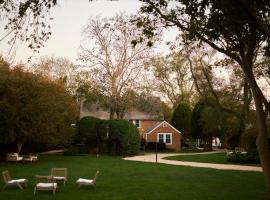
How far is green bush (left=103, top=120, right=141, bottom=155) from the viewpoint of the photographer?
165 feet

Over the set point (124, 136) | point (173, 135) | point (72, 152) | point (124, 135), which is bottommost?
point (72, 152)

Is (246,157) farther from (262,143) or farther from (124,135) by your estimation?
(262,143)

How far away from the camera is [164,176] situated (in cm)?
2411

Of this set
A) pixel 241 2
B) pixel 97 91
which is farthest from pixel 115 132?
pixel 241 2

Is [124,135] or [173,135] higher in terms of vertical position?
[173,135]

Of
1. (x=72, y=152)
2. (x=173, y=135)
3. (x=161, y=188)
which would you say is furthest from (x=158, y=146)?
(x=161, y=188)

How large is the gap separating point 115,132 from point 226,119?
649 inches

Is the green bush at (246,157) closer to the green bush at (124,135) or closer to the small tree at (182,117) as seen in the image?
the green bush at (124,135)

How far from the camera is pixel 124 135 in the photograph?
5034 centimetres

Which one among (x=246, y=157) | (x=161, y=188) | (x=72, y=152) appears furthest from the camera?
(x=72, y=152)

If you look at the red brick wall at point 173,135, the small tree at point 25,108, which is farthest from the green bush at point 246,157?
the red brick wall at point 173,135

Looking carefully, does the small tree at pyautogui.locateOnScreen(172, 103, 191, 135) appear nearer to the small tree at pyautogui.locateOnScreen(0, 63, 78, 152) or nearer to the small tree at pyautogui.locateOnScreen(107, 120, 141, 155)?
the small tree at pyautogui.locateOnScreen(107, 120, 141, 155)

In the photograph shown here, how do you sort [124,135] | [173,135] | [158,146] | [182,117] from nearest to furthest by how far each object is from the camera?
[124,135] < [158,146] < [173,135] < [182,117]

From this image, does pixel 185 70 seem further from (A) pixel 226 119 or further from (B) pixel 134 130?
(B) pixel 134 130
